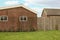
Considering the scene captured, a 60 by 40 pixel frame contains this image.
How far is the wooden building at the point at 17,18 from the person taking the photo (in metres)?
28.5

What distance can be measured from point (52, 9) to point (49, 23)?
14600 millimetres

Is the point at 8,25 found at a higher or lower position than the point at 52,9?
lower

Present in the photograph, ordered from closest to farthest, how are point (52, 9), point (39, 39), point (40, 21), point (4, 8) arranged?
point (39, 39)
point (4, 8)
point (40, 21)
point (52, 9)

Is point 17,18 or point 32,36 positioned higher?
point 17,18

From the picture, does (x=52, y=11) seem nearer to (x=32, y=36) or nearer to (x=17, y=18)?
(x=17, y=18)

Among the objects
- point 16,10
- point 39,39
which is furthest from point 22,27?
point 39,39

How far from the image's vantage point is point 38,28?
1208 inches

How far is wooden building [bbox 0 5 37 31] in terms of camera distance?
2852 centimetres

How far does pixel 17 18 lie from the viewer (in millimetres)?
29141

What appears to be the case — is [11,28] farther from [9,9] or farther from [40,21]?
[40,21]

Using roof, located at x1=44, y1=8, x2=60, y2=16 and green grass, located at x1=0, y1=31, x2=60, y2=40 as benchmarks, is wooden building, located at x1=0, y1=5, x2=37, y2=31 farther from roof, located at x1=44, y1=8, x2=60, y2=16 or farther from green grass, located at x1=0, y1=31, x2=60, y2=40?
roof, located at x1=44, y1=8, x2=60, y2=16

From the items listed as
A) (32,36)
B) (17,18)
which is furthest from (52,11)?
(32,36)

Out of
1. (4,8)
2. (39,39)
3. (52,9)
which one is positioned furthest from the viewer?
(52,9)

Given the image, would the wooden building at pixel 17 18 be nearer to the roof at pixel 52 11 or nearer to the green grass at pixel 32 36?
the green grass at pixel 32 36
